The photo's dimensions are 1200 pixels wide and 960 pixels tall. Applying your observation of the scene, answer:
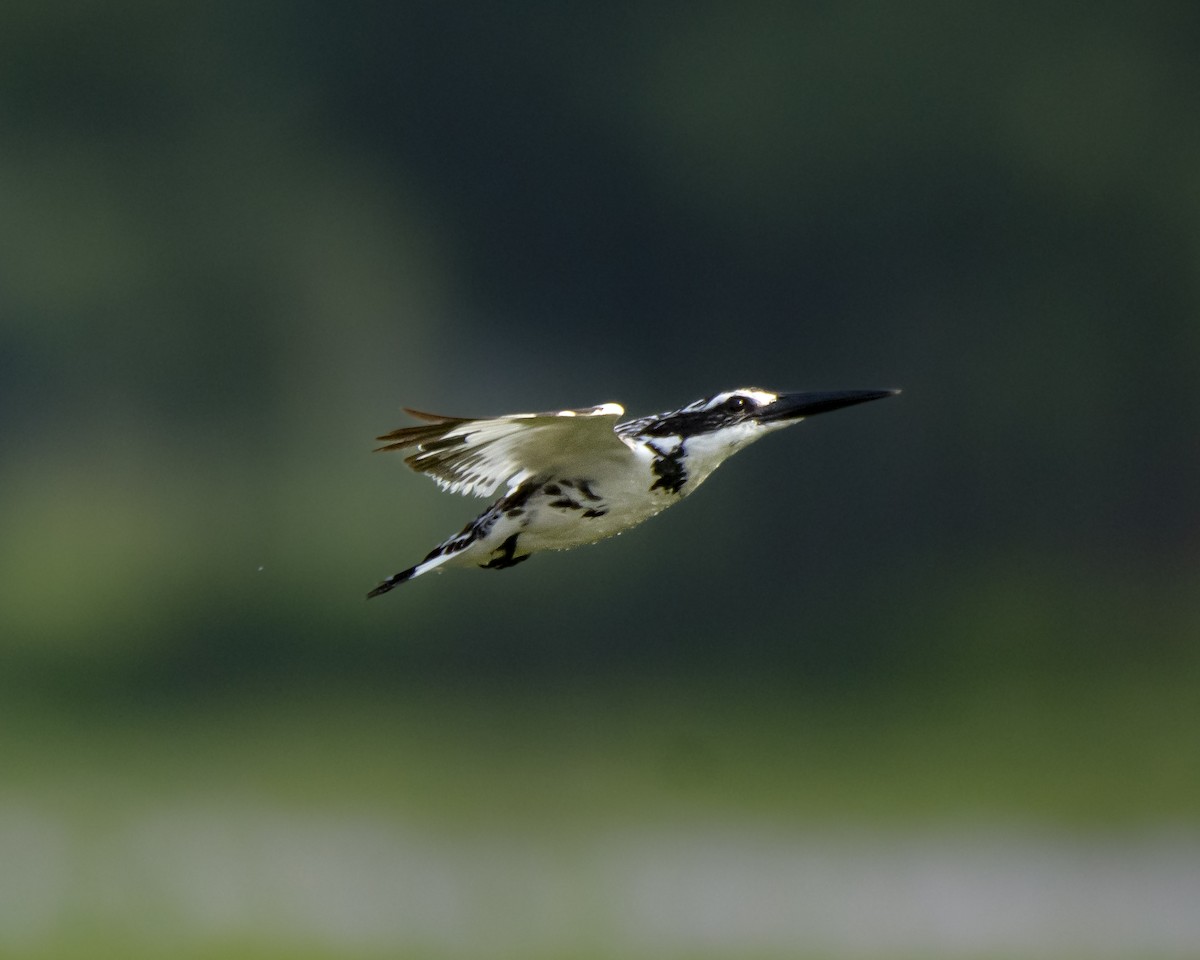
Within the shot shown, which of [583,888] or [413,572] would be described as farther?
[583,888]

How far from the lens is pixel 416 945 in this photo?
421 inches

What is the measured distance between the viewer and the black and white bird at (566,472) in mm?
3359

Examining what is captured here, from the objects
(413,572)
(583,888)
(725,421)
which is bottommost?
(413,572)

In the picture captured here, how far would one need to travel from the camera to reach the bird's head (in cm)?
362

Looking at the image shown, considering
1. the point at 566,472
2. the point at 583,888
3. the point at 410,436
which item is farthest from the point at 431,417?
the point at 583,888

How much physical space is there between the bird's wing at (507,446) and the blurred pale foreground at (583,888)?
743 cm

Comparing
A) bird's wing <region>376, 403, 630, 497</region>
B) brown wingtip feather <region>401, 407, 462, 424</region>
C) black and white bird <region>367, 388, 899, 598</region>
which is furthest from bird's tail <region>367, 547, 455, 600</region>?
brown wingtip feather <region>401, 407, 462, 424</region>

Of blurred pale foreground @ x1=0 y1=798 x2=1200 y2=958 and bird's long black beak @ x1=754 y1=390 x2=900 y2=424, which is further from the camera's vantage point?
blurred pale foreground @ x1=0 y1=798 x2=1200 y2=958

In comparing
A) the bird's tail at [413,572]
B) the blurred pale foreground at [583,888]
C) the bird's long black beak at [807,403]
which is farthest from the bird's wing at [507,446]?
the blurred pale foreground at [583,888]

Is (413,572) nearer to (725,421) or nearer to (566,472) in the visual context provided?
(566,472)

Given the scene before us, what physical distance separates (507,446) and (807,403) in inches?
27.4

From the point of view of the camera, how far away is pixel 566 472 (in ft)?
11.4

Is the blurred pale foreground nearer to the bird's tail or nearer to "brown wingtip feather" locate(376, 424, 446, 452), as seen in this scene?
the bird's tail

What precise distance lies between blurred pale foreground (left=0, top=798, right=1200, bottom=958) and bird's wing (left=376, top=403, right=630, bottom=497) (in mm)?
7428
